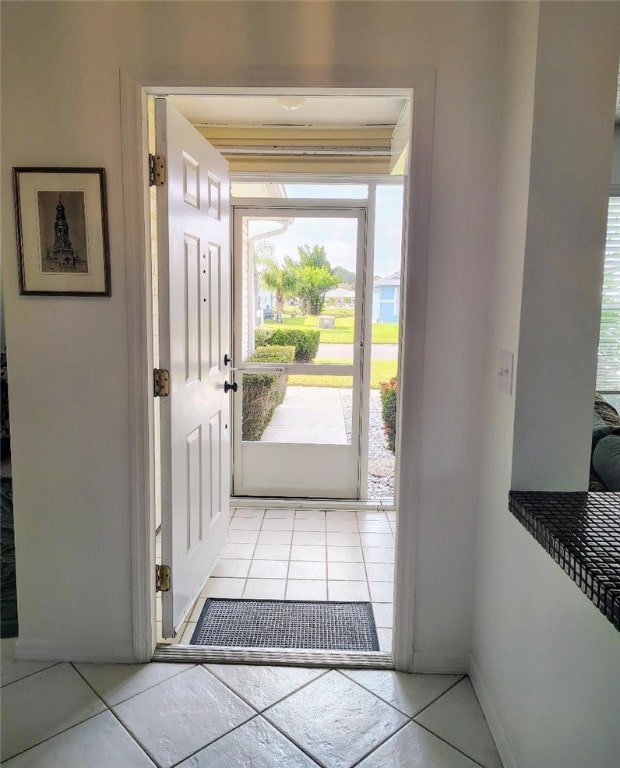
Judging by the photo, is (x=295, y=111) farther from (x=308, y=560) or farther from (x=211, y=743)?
(x=211, y=743)

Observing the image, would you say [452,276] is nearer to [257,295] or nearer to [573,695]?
[573,695]

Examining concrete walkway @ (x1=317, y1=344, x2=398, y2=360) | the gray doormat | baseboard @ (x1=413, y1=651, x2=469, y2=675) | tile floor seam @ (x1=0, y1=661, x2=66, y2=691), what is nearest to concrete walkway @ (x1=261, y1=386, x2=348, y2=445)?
concrete walkway @ (x1=317, y1=344, x2=398, y2=360)

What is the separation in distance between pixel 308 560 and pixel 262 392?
1.23 m

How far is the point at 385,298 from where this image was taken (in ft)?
11.7

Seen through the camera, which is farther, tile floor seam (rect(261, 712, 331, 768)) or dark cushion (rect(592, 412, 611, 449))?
dark cushion (rect(592, 412, 611, 449))

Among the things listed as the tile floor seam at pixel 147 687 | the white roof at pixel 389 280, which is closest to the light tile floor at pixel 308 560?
the tile floor seam at pixel 147 687

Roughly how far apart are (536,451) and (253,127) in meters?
2.63

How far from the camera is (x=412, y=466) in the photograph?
6.09ft

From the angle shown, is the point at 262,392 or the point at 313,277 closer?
the point at 313,277

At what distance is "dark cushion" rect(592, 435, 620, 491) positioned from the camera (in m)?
1.90

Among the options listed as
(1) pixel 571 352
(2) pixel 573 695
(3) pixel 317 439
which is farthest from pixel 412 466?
(3) pixel 317 439

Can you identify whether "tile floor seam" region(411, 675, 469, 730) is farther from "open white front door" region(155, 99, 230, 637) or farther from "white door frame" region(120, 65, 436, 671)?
"open white front door" region(155, 99, 230, 637)

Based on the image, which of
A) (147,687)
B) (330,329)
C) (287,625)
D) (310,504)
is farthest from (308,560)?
(330,329)

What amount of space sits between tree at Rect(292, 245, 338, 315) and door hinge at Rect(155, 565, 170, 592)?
1982mm
